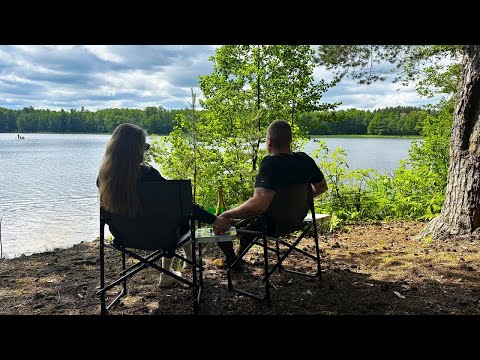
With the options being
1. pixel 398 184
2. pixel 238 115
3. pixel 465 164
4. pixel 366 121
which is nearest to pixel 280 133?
pixel 465 164

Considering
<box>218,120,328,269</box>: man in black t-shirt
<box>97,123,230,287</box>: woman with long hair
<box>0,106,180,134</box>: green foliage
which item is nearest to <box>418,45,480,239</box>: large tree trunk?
<box>218,120,328,269</box>: man in black t-shirt

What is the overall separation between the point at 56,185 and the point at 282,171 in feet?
26.8

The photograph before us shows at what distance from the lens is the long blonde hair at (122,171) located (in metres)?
2.55

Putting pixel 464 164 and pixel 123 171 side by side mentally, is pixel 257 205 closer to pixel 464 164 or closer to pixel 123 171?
pixel 123 171

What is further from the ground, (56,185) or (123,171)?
(123,171)

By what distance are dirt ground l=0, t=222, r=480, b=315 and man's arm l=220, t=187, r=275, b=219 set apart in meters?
0.55

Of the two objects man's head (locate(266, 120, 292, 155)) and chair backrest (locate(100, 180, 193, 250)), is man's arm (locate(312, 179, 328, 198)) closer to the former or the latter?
man's head (locate(266, 120, 292, 155))

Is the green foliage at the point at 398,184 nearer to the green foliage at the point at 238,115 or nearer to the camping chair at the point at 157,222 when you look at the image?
the green foliage at the point at 238,115

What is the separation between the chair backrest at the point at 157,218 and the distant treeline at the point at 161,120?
2588 mm

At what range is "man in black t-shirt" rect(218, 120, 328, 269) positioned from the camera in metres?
2.83

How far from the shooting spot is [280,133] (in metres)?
2.97

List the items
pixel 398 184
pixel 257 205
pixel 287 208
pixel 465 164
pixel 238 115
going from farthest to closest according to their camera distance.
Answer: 1. pixel 398 184
2. pixel 238 115
3. pixel 465 164
4. pixel 287 208
5. pixel 257 205

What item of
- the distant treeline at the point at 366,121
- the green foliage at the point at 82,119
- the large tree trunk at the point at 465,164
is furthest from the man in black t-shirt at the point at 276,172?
the distant treeline at the point at 366,121
